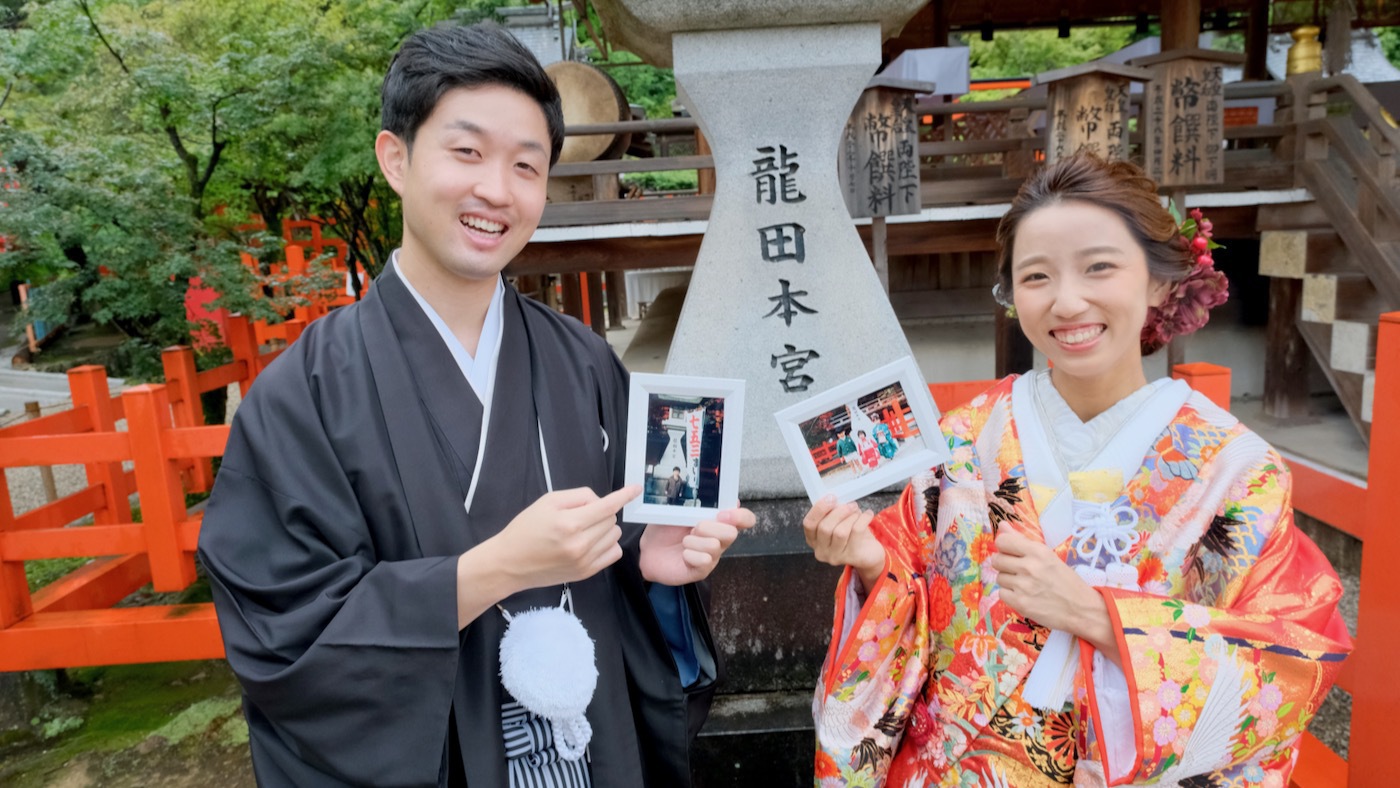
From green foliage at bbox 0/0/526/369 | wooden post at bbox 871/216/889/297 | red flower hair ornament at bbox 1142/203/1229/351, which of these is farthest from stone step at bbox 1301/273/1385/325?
green foliage at bbox 0/0/526/369

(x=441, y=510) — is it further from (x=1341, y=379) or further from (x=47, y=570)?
(x=1341, y=379)

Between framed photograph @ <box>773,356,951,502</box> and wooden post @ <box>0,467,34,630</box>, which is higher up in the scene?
framed photograph @ <box>773,356,951,502</box>

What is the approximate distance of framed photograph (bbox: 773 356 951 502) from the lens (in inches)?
63.2

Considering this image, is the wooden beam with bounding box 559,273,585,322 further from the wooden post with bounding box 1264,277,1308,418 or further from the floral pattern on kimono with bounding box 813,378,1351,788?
the floral pattern on kimono with bounding box 813,378,1351,788

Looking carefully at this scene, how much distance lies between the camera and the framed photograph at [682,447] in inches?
60.7

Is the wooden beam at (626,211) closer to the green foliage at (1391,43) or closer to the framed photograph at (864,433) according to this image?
the framed photograph at (864,433)

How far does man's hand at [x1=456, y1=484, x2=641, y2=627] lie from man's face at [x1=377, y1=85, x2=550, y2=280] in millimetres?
499

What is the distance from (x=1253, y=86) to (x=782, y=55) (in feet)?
20.6

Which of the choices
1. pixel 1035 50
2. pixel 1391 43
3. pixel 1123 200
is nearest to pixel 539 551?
pixel 1123 200

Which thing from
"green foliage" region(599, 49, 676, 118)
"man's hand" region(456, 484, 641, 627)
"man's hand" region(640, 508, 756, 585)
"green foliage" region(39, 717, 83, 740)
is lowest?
"green foliage" region(39, 717, 83, 740)

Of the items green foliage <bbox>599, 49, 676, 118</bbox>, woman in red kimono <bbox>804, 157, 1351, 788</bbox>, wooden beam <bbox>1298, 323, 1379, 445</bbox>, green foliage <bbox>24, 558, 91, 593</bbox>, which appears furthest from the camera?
green foliage <bbox>599, 49, 676, 118</bbox>

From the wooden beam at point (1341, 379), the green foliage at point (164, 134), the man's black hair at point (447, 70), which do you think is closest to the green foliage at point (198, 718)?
the green foliage at point (164, 134)

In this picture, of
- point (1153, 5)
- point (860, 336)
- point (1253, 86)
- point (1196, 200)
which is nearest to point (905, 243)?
point (1196, 200)

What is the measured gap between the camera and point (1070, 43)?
21.4 m
